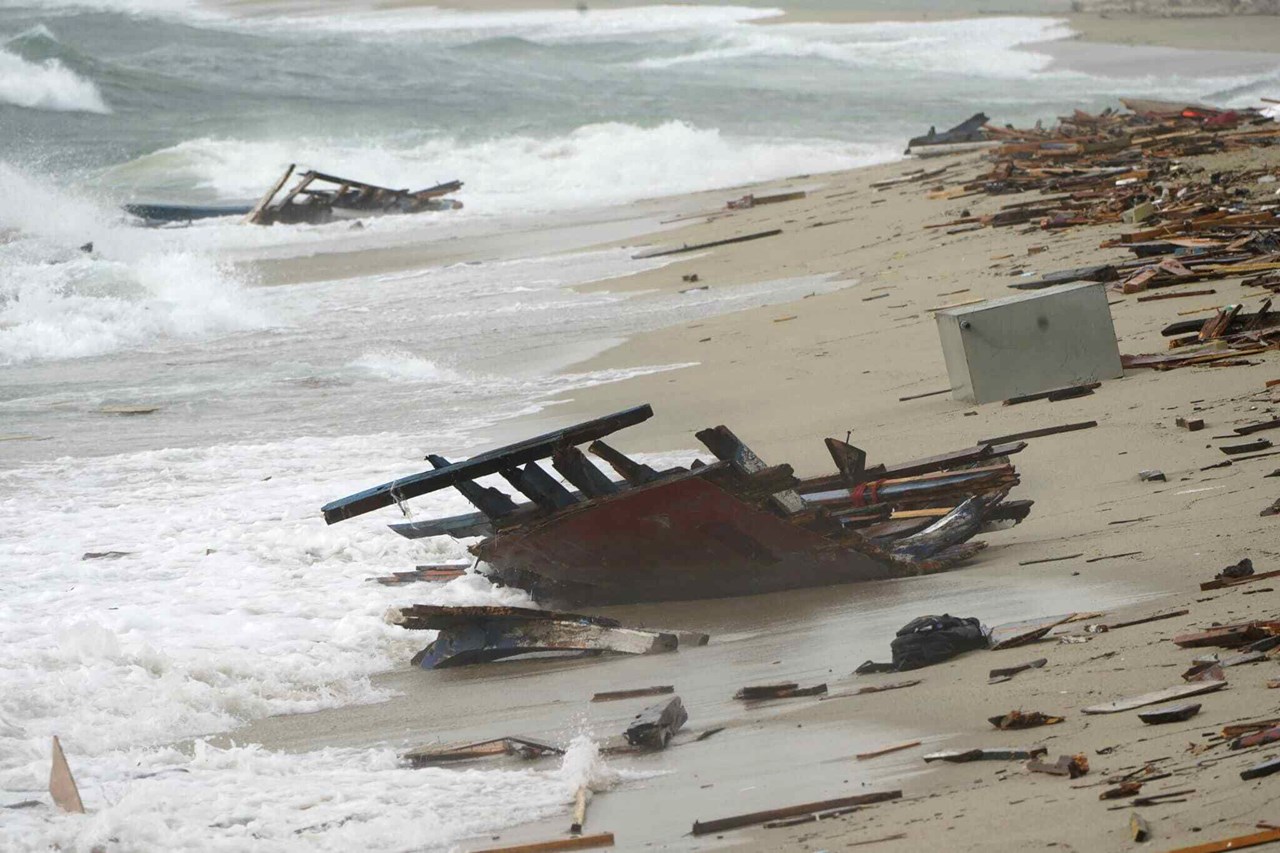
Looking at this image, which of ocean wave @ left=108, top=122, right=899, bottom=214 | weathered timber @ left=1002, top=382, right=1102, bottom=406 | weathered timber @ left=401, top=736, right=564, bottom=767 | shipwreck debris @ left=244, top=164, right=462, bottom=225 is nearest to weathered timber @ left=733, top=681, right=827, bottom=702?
weathered timber @ left=401, top=736, right=564, bottom=767

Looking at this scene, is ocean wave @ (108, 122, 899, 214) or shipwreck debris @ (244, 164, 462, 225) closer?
shipwreck debris @ (244, 164, 462, 225)

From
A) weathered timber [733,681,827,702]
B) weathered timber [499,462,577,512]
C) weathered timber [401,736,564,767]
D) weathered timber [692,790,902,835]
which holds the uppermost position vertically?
weathered timber [499,462,577,512]

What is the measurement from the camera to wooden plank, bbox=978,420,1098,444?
25.3 feet

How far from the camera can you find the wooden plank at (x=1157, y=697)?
3.92 m

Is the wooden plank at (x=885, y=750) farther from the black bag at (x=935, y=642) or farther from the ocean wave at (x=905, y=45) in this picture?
the ocean wave at (x=905, y=45)

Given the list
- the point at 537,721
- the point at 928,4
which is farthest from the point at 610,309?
the point at 928,4

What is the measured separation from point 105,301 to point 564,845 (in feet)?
48.8

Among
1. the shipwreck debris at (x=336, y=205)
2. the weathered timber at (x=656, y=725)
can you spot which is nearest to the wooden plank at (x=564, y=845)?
the weathered timber at (x=656, y=725)

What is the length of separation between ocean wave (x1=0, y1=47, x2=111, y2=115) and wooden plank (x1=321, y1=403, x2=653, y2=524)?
39925 mm

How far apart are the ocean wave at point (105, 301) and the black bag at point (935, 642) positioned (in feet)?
41.7

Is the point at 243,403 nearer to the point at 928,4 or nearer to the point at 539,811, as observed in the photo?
the point at 539,811

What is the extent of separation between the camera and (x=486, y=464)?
245 inches

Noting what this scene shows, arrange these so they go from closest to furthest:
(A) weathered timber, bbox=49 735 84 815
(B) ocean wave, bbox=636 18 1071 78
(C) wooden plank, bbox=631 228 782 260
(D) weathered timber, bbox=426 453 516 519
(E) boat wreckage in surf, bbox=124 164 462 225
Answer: (A) weathered timber, bbox=49 735 84 815 < (D) weathered timber, bbox=426 453 516 519 < (C) wooden plank, bbox=631 228 782 260 < (E) boat wreckage in surf, bbox=124 164 462 225 < (B) ocean wave, bbox=636 18 1071 78

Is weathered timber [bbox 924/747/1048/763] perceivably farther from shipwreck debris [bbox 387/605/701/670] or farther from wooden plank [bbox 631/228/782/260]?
wooden plank [bbox 631/228/782/260]
